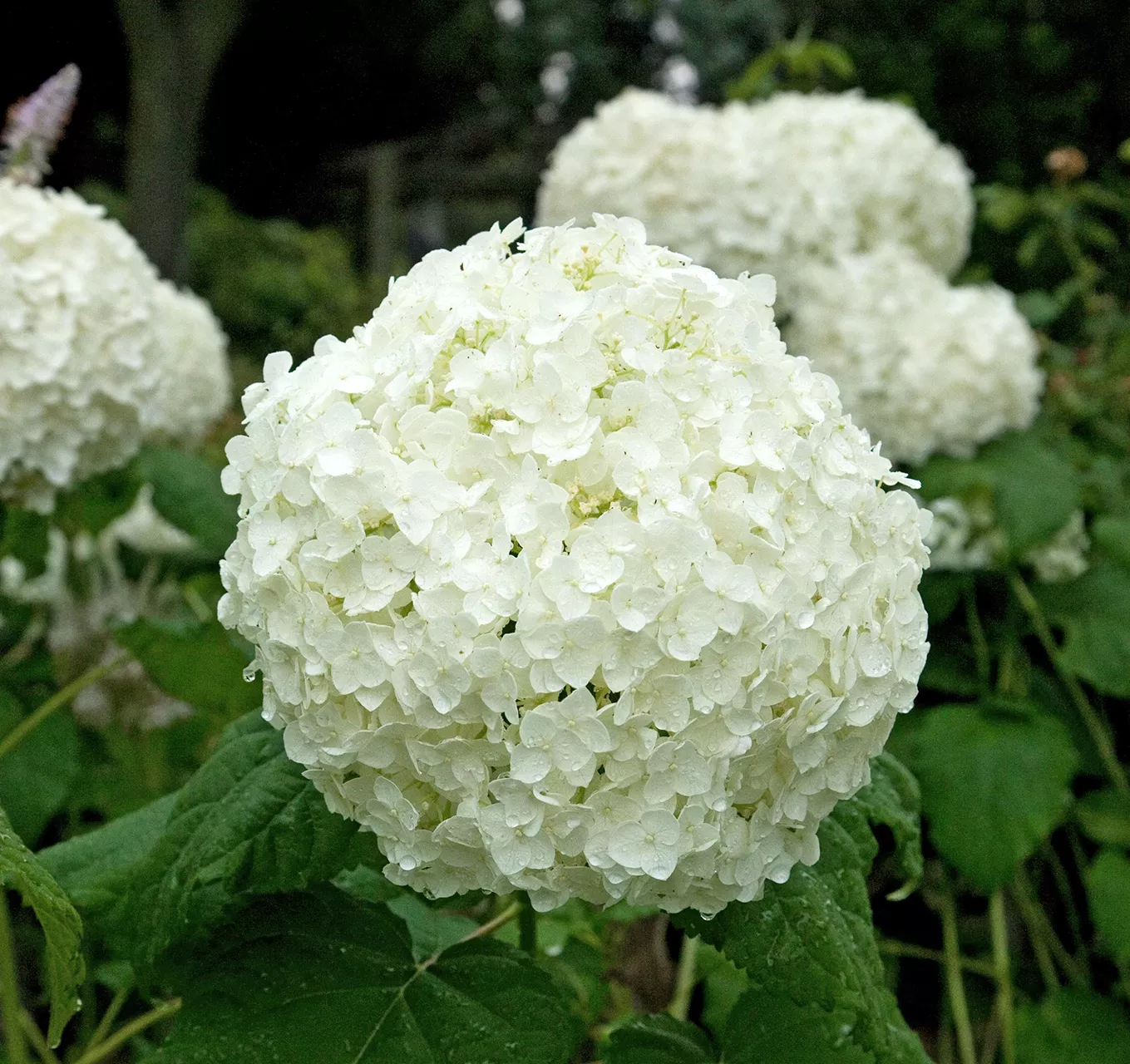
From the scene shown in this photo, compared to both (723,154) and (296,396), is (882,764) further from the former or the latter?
(723,154)

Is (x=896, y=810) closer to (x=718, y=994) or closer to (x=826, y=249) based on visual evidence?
(x=718, y=994)

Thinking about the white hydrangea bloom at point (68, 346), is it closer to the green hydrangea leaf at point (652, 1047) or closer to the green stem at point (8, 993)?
the green stem at point (8, 993)

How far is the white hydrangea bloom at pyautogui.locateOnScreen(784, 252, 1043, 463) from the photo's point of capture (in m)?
2.75

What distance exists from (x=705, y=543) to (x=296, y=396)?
430mm

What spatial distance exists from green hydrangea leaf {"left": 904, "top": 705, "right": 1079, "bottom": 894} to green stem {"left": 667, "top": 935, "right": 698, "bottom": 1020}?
509mm

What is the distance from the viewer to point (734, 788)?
3.45ft

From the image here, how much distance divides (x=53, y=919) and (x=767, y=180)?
225 cm

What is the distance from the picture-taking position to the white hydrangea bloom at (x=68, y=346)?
2.01 metres

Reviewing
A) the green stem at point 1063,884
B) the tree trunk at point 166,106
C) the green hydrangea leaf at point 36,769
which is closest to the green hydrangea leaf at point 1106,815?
the green stem at point 1063,884

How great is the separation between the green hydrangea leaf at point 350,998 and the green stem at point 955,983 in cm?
154

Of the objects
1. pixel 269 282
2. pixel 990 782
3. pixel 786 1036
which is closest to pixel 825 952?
pixel 786 1036

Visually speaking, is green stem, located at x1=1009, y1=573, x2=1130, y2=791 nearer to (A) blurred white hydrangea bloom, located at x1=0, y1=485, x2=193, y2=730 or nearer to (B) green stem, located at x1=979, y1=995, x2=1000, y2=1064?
(B) green stem, located at x1=979, y1=995, x2=1000, y2=1064

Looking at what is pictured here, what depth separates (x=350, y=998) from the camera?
116 centimetres

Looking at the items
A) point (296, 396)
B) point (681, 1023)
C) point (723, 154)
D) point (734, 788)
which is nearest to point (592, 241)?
point (296, 396)
